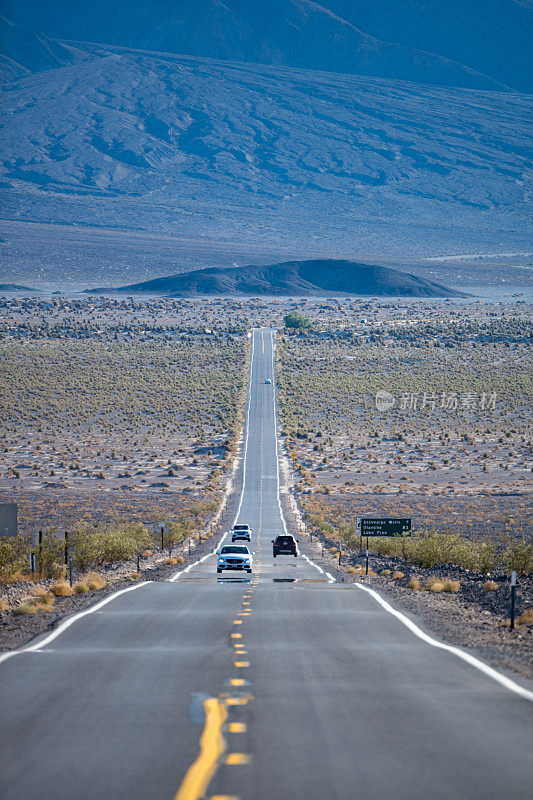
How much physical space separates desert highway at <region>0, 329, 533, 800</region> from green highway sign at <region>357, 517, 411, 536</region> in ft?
47.0

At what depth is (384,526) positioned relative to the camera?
2880 cm

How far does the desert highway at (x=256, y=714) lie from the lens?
651 centimetres

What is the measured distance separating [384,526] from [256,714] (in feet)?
68.9

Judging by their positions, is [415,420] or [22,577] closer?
[22,577]

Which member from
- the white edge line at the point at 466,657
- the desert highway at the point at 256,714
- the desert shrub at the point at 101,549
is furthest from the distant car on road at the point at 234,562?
the desert highway at the point at 256,714

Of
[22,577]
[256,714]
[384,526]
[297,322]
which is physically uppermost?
[297,322]

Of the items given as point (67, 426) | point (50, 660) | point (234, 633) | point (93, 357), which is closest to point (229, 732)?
point (50, 660)

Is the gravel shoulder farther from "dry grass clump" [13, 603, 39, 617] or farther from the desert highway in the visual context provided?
"dry grass clump" [13, 603, 39, 617]

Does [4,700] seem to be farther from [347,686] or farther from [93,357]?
[93,357]

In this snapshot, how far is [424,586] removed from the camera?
20.8 metres

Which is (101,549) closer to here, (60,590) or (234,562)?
(234,562)

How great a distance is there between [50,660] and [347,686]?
11.3 feet

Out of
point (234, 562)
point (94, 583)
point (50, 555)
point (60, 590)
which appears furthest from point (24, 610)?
point (234, 562)

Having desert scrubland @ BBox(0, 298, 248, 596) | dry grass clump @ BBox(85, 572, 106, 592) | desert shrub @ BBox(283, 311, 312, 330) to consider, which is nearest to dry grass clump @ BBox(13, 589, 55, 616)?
dry grass clump @ BBox(85, 572, 106, 592)
